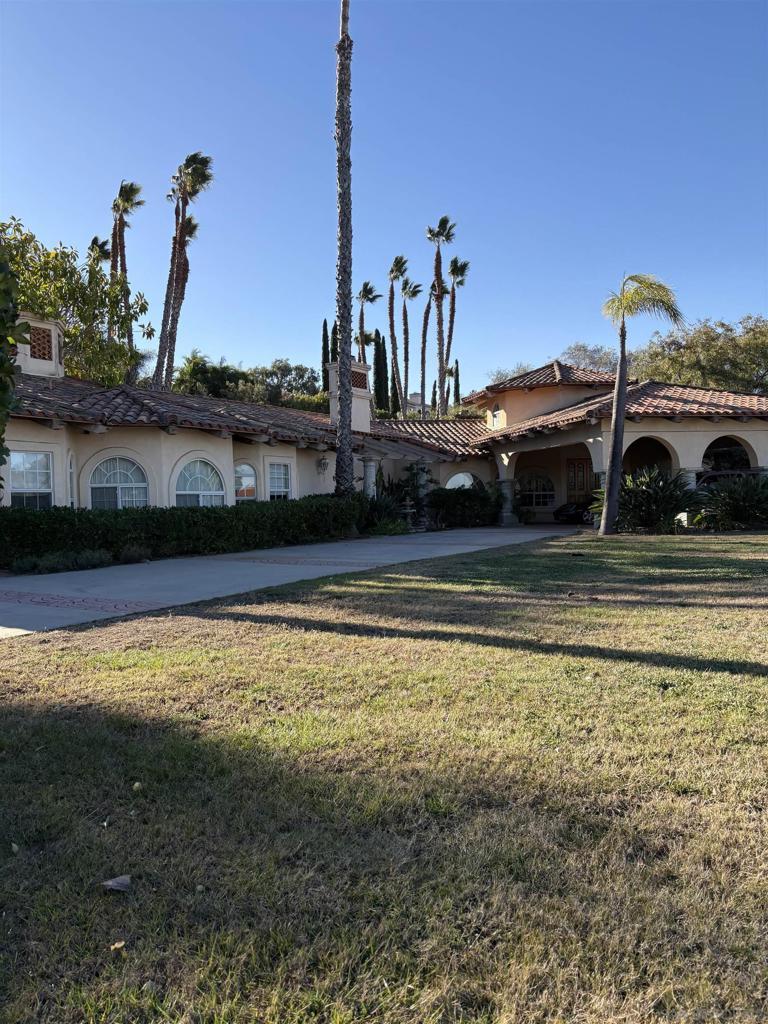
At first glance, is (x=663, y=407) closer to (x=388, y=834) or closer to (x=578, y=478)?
(x=578, y=478)

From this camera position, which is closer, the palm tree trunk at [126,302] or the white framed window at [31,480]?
the white framed window at [31,480]

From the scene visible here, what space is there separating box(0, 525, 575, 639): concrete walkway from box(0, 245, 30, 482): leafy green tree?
4.31m

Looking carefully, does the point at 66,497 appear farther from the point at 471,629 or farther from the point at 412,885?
the point at 412,885

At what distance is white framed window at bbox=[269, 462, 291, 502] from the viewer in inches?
808

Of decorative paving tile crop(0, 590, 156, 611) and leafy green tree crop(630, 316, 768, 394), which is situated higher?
leafy green tree crop(630, 316, 768, 394)

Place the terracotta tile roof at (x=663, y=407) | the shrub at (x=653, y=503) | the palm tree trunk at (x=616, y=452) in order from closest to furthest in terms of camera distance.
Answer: the palm tree trunk at (x=616, y=452) < the shrub at (x=653, y=503) < the terracotta tile roof at (x=663, y=407)

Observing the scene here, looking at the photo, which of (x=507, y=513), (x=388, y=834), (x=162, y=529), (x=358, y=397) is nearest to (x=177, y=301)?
(x=358, y=397)

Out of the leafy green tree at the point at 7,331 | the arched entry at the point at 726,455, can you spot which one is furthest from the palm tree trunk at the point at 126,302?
the leafy green tree at the point at 7,331

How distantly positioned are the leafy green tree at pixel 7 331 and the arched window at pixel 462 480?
26644 mm

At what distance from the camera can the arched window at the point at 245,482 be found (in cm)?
1952

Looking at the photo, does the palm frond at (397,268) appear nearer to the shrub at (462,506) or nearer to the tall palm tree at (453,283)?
the tall palm tree at (453,283)

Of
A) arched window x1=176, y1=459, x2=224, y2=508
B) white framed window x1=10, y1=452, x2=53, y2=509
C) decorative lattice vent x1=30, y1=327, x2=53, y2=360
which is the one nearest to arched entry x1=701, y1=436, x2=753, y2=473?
arched window x1=176, y1=459, x2=224, y2=508

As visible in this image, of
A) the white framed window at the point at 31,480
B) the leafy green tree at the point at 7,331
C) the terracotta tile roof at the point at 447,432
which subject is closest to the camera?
the leafy green tree at the point at 7,331

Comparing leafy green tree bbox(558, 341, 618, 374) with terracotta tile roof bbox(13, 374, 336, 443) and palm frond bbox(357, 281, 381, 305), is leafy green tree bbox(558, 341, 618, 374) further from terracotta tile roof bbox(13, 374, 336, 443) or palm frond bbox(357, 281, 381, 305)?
terracotta tile roof bbox(13, 374, 336, 443)
